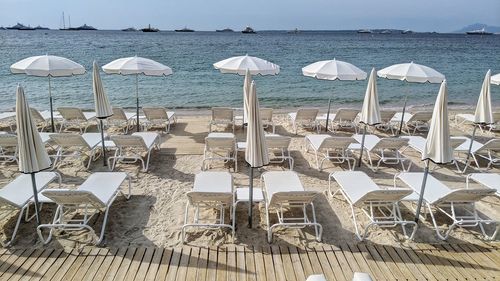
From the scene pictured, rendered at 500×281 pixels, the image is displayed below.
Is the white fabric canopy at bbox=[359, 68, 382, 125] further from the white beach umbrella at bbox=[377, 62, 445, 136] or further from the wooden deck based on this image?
the white beach umbrella at bbox=[377, 62, 445, 136]

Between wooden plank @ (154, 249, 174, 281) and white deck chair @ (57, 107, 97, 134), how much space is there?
6.60m

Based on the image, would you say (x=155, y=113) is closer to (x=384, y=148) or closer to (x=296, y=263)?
(x=384, y=148)

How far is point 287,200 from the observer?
188 inches

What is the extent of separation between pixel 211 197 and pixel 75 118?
7.01m

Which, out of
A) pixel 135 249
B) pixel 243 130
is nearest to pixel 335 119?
pixel 243 130

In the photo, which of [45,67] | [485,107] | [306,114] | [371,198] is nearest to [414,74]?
[485,107]

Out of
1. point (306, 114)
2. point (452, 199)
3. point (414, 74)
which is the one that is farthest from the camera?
point (306, 114)

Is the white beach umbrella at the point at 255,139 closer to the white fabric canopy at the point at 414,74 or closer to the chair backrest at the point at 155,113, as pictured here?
the chair backrest at the point at 155,113

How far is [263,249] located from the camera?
4527 millimetres

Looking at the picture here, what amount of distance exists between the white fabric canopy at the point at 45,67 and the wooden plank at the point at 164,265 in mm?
6211

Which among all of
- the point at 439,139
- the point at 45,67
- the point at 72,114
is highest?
the point at 45,67

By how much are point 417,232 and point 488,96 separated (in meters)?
3.74

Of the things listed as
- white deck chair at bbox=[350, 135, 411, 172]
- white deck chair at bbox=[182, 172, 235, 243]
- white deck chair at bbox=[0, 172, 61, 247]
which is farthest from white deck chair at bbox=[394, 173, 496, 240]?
white deck chair at bbox=[0, 172, 61, 247]

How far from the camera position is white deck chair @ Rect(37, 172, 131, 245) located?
4465mm
